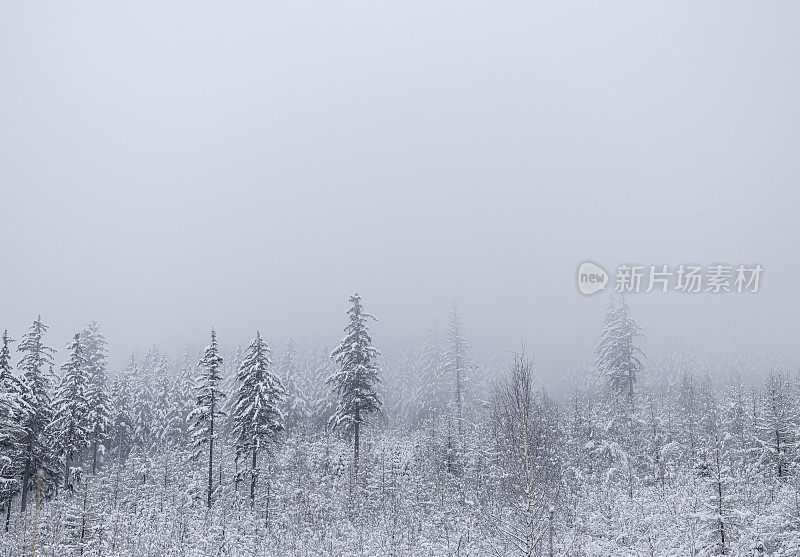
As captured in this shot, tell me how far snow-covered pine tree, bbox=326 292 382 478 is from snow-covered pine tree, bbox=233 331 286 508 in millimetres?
4467

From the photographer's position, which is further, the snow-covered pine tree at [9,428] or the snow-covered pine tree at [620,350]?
the snow-covered pine tree at [620,350]

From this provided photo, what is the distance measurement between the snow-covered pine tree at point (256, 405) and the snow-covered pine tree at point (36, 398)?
12.7m

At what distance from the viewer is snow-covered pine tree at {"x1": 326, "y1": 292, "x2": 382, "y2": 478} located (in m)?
38.8

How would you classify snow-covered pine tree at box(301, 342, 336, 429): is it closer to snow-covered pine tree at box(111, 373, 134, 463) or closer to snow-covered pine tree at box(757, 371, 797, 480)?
snow-covered pine tree at box(111, 373, 134, 463)

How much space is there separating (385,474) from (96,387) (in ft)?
82.0

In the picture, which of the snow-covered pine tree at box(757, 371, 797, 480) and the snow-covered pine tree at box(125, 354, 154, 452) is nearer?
the snow-covered pine tree at box(757, 371, 797, 480)

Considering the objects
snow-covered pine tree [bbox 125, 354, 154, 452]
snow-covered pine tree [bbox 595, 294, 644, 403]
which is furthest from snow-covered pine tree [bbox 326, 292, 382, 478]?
snow-covered pine tree [bbox 125, 354, 154, 452]

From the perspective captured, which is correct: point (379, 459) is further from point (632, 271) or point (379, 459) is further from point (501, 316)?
point (501, 316)

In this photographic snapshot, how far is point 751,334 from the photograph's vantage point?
132000mm

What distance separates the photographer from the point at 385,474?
37.7m

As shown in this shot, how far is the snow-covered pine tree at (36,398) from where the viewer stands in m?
33.7

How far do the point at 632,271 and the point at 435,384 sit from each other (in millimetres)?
39585

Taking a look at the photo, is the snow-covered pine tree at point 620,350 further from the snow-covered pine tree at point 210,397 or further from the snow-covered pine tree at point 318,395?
the snow-covered pine tree at point 210,397

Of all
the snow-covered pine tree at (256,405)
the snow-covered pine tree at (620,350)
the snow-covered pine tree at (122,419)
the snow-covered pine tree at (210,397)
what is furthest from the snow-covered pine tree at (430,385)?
the snow-covered pine tree at (210,397)
